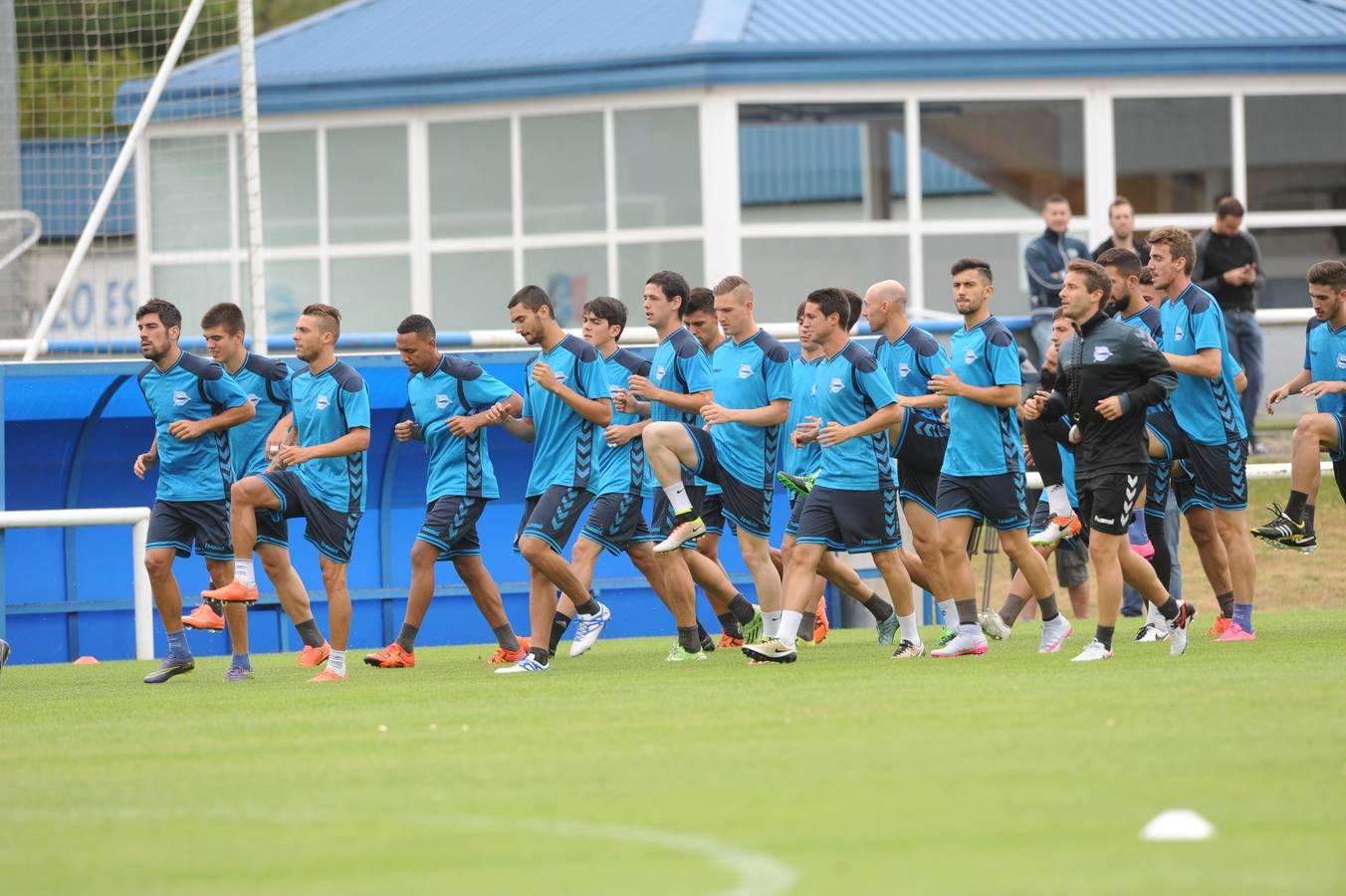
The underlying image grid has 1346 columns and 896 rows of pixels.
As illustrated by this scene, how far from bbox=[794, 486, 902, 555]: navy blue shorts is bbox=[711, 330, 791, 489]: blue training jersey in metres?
0.94

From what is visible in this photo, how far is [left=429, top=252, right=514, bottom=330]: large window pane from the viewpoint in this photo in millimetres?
25109

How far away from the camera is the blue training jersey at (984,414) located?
1210 centimetres

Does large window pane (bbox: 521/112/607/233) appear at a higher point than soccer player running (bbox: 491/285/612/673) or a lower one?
higher

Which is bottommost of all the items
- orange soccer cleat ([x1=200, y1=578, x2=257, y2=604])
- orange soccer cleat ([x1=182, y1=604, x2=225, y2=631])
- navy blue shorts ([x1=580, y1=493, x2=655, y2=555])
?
orange soccer cleat ([x1=182, y1=604, x2=225, y2=631])

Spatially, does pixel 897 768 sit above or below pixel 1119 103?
below

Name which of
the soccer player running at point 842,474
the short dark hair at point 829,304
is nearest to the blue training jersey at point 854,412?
the soccer player running at point 842,474

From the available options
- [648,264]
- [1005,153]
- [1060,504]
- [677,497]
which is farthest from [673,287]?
[1005,153]

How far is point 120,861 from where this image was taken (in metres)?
5.82

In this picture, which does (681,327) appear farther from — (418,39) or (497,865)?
(418,39)

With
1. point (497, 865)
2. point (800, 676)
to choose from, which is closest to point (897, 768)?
point (497, 865)

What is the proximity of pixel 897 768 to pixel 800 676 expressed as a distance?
3788 mm

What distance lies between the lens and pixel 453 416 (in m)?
12.6

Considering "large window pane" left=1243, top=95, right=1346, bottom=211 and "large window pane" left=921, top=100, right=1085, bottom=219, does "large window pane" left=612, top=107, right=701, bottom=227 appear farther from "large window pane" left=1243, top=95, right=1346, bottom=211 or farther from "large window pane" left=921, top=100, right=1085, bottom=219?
"large window pane" left=1243, top=95, right=1346, bottom=211

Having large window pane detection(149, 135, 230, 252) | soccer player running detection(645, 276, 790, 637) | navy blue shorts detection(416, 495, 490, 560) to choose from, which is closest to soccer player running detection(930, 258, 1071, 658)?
soccer player running detection(645, 276, 790, 637)
